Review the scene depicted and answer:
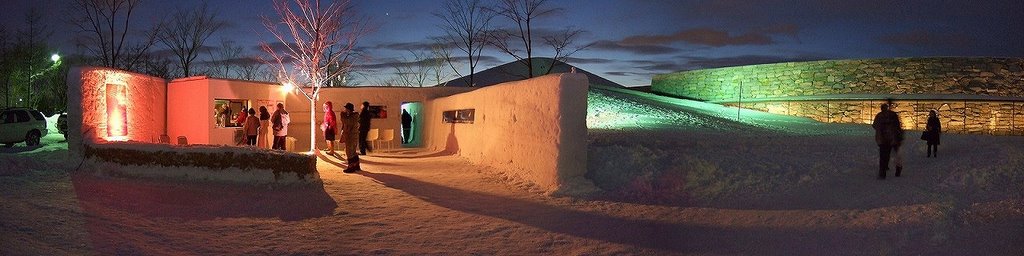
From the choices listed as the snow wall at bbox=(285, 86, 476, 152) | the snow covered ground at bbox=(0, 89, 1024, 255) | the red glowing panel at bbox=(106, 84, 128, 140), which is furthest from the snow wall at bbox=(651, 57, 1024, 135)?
the red glowing panel at bbox=(106, 84, 128, 140)

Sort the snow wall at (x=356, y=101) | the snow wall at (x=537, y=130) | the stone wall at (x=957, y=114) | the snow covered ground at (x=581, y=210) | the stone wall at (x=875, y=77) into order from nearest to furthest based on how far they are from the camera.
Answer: the snow covered ground at (x=581, y=210) < the snow wall at (x=537, y=130) < the snow wall at (x=356, y=101) < the stone wall at (x=957, y=114) < the stone wall at (x=875, y=77)

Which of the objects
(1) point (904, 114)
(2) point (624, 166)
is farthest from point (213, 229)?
(1) point (904, 114)

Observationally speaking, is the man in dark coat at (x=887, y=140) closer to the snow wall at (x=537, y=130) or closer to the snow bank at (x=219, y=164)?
the snow wall at (x=537, y=130)

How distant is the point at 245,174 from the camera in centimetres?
975

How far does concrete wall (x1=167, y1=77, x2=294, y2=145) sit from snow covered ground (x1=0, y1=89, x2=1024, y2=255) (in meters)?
4.75

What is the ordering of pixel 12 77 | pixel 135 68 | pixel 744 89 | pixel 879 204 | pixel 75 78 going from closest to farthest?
pixel 879 204 → pixel 75 78 → pixel 744 89 → pixel 12 77 → pixel 135 68

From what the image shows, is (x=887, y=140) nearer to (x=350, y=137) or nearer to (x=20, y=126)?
(x=350, y=137)

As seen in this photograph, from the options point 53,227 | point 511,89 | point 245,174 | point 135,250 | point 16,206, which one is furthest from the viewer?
point 511,89

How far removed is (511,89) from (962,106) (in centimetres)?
2176

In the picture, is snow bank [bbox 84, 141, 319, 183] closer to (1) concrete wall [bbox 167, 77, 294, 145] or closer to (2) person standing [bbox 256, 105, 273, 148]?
(2) person standing [bbox 256, 105, 273, 148]

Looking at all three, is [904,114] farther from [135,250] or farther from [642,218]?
[135,250]

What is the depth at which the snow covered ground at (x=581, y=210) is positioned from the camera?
6.35m

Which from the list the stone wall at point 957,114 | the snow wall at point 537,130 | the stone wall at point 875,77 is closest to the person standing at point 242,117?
the snow wall at point 537,130

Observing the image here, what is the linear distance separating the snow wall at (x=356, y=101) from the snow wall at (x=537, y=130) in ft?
24.4
